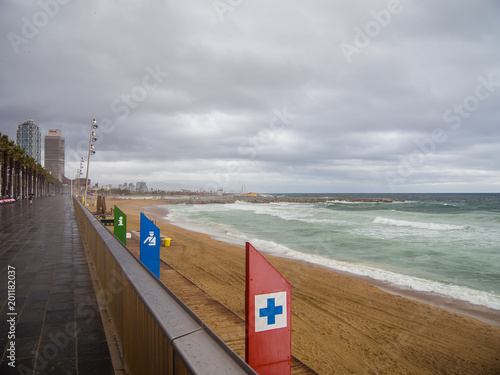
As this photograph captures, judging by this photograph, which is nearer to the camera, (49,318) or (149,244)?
(49,318)

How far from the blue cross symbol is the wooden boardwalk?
117 centimetres

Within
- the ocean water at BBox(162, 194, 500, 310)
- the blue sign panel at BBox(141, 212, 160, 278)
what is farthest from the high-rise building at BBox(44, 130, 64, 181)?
the blue sign panel at BBox(141, 212, 160, 278)

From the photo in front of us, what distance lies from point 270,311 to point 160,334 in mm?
1748

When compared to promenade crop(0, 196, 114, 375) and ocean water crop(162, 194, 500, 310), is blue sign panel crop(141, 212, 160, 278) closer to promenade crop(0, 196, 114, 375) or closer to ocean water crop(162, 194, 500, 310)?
promenade crop(0, 196, 114, 375)

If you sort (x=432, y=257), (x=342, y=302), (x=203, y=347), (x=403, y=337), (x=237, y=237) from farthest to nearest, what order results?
(x=237, y=237) < (x=432, y=257) < (x=342, y=302) < (x=403, y=337) < (x=203, y=347)

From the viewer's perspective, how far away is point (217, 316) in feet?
19.8

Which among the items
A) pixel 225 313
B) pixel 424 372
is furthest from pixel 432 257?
pixel 225 313

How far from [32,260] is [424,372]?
787 centimetres

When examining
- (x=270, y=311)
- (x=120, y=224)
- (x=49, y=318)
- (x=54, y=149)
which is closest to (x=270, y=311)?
(x=270, y=311)

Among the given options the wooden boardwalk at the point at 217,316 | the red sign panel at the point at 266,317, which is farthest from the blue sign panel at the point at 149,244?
the red sign panel at the point at 266,317

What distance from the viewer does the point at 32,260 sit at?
23.1 feet

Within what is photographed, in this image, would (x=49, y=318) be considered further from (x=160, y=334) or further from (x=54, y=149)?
(x=54, y=149)

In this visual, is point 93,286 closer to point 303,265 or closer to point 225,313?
point 225,313

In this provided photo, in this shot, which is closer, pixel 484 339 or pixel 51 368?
pixel 51 368
